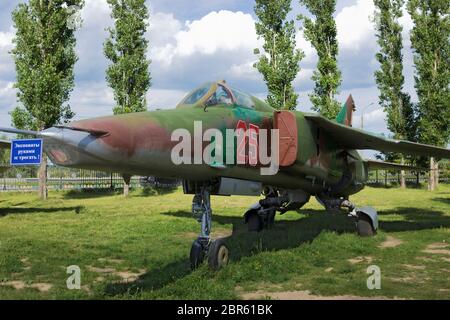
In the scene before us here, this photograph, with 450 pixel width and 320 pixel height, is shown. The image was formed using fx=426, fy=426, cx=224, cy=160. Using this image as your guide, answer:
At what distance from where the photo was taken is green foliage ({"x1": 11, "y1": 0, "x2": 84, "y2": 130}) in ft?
94.4

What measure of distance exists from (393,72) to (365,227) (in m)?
31.9

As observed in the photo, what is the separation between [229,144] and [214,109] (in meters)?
0.67

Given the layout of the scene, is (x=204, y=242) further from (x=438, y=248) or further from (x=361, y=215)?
(x=361, y=215)

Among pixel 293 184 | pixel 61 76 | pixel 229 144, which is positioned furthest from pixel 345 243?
pixel 61 76

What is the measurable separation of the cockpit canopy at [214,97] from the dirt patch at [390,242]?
564cm

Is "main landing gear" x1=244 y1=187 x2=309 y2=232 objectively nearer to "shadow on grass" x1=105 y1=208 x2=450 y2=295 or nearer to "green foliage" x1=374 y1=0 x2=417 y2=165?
"shadow on grass" x1=105 y1=208 x2=450 y2=295

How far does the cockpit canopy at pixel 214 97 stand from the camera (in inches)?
292

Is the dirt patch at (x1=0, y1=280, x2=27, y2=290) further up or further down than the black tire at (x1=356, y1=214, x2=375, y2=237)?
further down

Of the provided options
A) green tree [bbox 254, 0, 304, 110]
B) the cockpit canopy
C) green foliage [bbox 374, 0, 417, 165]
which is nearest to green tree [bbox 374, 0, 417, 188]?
green foliage [bbox 374, 0, 417, 165]

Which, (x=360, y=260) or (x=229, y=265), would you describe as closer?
(x=229, y=265)

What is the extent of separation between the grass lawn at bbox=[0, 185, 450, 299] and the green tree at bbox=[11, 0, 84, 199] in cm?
1517

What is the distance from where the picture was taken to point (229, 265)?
780cm

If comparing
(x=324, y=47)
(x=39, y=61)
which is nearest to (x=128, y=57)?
(x=39, y=61)

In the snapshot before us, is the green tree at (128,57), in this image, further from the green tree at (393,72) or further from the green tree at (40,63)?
the green tree at (393,72)
